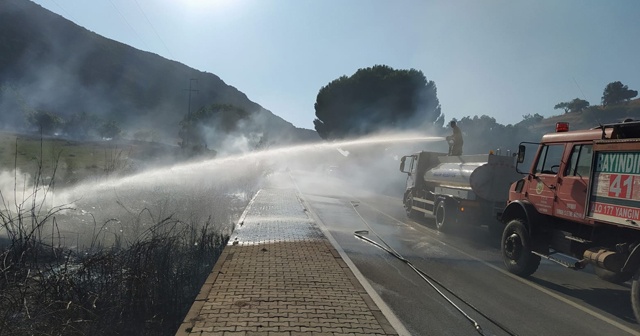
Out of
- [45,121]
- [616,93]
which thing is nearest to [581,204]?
[616,93]

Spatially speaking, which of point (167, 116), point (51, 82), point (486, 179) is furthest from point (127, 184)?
point (167, 116)

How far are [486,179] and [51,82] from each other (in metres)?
109

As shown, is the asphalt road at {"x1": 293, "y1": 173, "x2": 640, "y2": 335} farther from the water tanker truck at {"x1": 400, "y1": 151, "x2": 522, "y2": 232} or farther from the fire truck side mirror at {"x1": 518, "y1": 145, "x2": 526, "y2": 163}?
the fire truck side mirror at {"x1": 518, "y1": 145, "x2": 526, "y2": 163}

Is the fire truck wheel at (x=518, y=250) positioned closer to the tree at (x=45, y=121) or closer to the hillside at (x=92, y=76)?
the tree at (x=45, y=121)

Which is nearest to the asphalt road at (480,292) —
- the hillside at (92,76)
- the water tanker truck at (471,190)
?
the water tanker truck at (471,190)

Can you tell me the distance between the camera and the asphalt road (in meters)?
6.52

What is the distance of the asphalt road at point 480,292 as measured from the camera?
6.52 metres

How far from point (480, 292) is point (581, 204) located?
2.12m

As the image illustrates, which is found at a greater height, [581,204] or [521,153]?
[521,153]

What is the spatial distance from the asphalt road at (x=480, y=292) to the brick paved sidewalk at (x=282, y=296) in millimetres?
579


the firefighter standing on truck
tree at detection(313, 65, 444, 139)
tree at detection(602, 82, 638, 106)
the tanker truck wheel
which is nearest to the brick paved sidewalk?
the tanker truck wheel

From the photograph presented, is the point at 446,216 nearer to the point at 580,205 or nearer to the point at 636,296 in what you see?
the point at 580,205

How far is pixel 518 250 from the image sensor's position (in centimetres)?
973

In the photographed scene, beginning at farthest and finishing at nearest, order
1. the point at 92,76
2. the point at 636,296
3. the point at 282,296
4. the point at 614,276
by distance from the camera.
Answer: the point at 92,76, the point at 614,276, the point at 636,296, the point at 282,296
